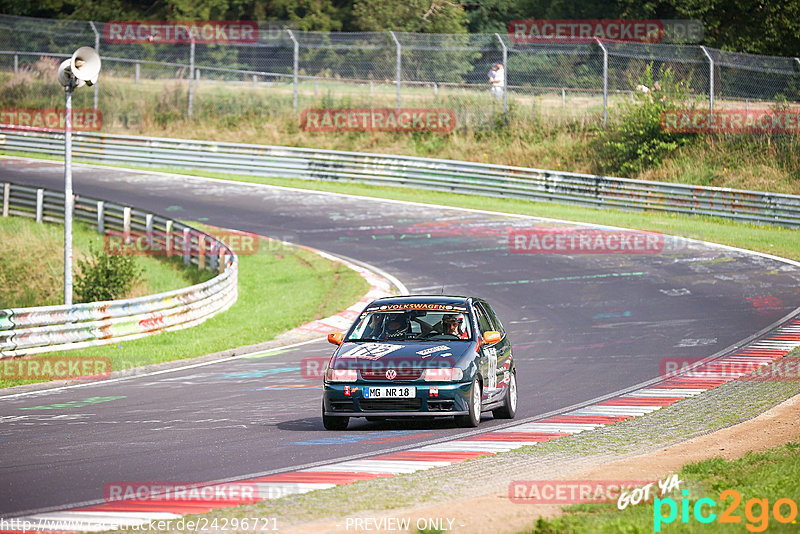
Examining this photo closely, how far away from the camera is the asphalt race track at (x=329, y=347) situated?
31.8 feet

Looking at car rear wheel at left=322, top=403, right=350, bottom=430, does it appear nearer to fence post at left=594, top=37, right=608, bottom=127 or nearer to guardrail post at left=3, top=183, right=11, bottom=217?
guardrail post at left=3, top=183, right=11, bottom=217

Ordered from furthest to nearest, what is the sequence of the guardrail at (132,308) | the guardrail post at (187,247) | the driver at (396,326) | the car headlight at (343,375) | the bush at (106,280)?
the guardrail post at (187,247), the bush at (106,280), the guardrail at (132,308), the driver at (396,326), the car headlight at (343,375)

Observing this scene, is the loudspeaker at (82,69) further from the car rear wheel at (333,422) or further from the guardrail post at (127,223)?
the guardrail post at (127,223)

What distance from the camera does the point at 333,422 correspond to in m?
11.3

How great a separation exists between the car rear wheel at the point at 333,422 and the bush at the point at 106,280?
42.2ft

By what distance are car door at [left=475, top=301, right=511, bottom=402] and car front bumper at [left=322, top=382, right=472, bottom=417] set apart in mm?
716

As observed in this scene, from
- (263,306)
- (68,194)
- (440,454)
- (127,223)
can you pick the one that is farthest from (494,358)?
(127,223)

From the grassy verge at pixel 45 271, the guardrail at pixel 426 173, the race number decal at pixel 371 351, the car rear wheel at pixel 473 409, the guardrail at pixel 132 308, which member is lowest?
the grassy verge at pixel 45 271

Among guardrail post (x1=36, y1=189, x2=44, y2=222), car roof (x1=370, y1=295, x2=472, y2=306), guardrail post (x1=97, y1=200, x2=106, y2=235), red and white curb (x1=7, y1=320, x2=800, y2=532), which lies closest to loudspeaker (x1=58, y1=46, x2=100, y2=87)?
car roof (x1=370, y1=295, x2=472, y2=306)

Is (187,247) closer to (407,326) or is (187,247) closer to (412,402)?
(407,326)

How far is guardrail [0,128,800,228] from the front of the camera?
106 ft

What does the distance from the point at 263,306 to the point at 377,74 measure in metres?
19.2

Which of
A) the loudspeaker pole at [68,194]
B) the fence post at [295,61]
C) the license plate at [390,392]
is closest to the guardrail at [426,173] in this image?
the fence post at [295,61]

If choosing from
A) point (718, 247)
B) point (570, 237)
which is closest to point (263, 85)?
point (570, 237)
